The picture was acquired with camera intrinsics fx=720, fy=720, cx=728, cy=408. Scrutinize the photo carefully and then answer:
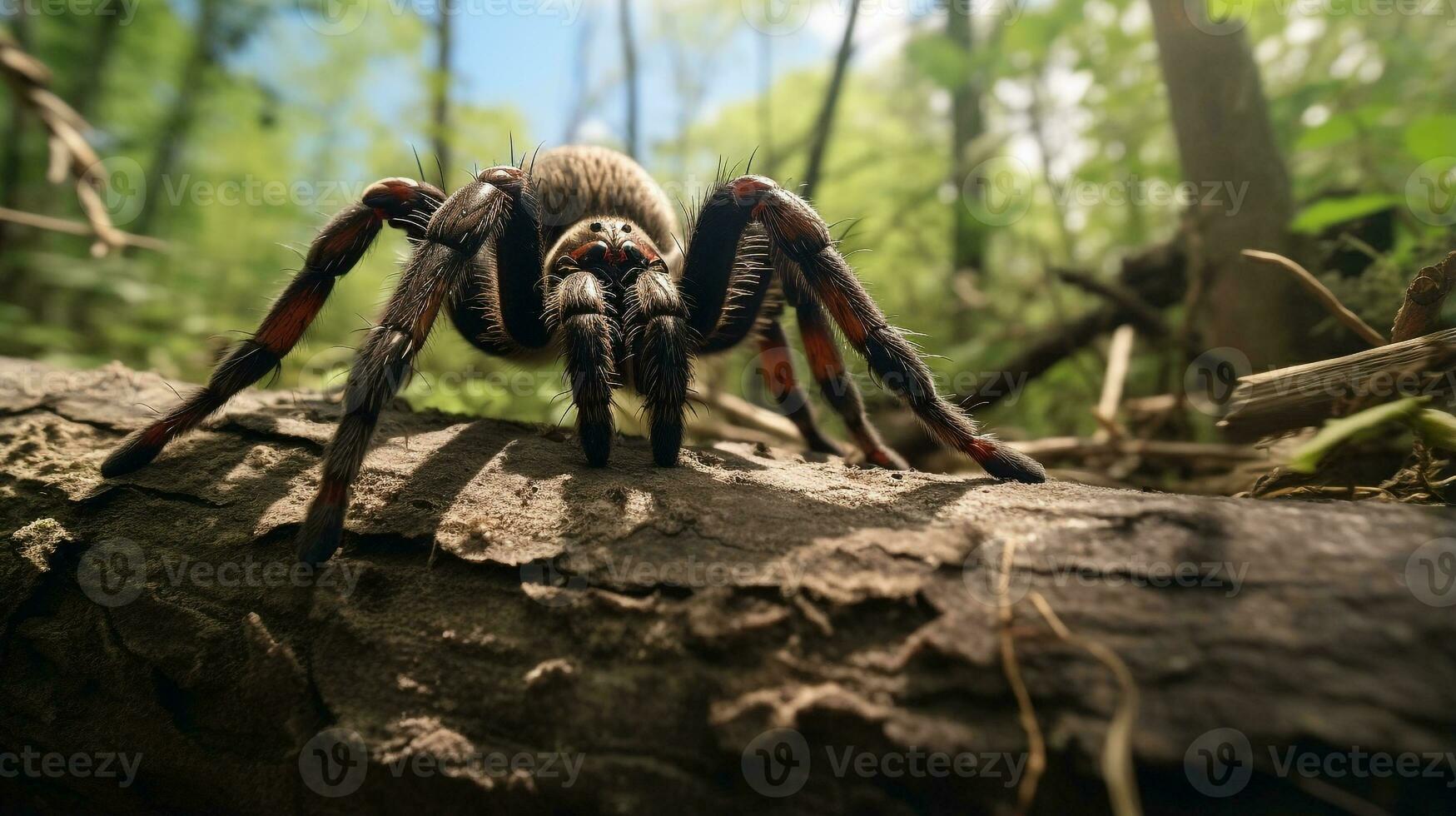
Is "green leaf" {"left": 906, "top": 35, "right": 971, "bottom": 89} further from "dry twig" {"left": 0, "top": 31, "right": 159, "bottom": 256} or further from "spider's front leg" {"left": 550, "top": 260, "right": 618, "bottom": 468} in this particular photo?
"dry twig" {"left": 0, "top": 31, "right": 159, "bottom": 256}

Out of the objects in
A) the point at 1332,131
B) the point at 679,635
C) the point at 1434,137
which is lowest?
the point at 679,635

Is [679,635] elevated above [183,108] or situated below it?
below

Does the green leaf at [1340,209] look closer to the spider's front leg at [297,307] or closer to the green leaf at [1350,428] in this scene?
the green leaf at [1350,428]

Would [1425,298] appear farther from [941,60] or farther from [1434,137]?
[941,60]

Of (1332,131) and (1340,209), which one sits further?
(1332,131)

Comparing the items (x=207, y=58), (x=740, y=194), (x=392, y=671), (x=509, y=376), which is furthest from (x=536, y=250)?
(x=207, y=58)

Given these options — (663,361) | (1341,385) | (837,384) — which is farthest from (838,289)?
(1341,385)

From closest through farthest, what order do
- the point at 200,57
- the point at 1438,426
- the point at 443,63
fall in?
the point at 1438,426
the point at 443,63
the point at 200,57

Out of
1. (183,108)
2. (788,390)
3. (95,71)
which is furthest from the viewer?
(183,108)
